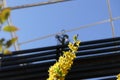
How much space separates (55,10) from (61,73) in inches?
227

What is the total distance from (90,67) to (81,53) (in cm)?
35

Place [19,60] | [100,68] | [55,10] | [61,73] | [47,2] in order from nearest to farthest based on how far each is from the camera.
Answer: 1. [61,73]
2. [100,68]
3. [19,60]
4. [47,2]
5. [55,10]

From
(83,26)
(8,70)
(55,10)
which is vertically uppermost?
(55,10)

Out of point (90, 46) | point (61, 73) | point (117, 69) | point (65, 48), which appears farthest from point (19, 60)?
point (61, 73)

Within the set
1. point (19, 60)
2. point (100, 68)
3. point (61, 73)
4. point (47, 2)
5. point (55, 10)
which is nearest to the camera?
point (61, 73)

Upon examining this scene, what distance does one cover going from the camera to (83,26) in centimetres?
838

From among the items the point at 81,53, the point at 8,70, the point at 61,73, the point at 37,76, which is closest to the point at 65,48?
the point at 81,53

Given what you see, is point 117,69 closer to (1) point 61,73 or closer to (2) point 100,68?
(2) point 100,68

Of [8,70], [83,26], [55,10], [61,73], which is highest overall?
[55,10]

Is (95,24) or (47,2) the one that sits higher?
(47,2)

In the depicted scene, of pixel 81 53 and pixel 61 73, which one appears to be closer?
pixel 61 73

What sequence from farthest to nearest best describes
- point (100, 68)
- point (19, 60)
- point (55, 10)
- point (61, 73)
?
point (55, 10) < point (19, 60) < point (100, 68) < point (61, 73)

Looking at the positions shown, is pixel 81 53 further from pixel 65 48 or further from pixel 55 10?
pixel 55 10

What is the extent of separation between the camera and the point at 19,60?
6.85 m
